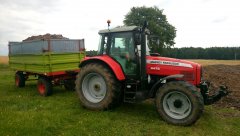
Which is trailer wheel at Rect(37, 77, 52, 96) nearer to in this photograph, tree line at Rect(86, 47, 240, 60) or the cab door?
the cab door

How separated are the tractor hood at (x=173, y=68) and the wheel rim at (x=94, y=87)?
5.10 ft

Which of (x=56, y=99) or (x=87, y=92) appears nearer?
(x=87, y=92)

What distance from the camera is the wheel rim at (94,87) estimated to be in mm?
9105

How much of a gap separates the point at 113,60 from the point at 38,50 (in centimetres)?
438

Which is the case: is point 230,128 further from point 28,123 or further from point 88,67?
point 28,123

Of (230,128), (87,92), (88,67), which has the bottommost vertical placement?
(230,128)

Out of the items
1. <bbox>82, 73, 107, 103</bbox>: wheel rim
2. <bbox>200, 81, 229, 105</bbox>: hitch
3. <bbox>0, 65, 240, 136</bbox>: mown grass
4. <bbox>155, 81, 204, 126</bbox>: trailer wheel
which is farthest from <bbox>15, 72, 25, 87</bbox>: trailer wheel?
<bbox>200, 81, 229, 105</bbox>: hitch

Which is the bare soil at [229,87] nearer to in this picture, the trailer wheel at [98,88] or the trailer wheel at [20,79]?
Answer: the trailer wheel at [98,88]

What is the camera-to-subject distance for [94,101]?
30.0 ft

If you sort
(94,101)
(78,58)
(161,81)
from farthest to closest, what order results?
1. (78,58)
2. (94,101)
3. (161,81)

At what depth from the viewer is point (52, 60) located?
1162 centimetres

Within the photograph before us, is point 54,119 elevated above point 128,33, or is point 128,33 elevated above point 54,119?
point 128,33

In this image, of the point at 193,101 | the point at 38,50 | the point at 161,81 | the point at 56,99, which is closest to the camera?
the point at 193,101

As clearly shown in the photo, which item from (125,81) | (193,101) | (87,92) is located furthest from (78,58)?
(193,101)
